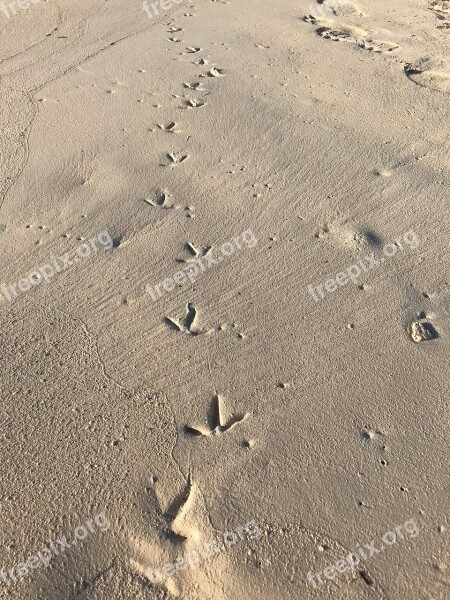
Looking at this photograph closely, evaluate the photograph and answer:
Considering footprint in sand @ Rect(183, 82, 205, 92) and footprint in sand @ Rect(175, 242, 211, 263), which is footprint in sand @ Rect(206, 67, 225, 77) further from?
footprint in sand @ Rect(175, 242, 211, 263)

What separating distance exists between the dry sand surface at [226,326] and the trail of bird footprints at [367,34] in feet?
0.20

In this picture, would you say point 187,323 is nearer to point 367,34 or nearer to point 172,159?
point 172,159

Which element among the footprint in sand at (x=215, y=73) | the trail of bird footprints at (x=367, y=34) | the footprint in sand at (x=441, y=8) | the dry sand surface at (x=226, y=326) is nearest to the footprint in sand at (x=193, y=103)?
the dry sand surface at (x=226, y=326)

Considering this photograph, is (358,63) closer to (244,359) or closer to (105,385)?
(244,359)

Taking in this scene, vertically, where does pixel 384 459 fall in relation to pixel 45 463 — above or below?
below

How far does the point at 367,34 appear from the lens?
21.0 feet

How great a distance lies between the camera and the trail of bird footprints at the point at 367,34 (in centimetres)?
561

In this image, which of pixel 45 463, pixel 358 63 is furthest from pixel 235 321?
pixel 358 63

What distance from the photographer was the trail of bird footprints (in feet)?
18.4

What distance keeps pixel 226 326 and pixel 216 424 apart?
0.68m

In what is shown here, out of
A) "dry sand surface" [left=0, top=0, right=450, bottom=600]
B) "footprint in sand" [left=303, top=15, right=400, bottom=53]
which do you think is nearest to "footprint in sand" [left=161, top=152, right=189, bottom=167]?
"dry sand surface" [left=0, top=0, right=450, bottom=600]

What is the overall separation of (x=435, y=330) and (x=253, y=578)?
5.95 ft

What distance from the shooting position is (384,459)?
2.94 meters

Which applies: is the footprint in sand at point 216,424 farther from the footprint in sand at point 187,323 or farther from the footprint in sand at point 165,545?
the footprint in sand at point 187,323
